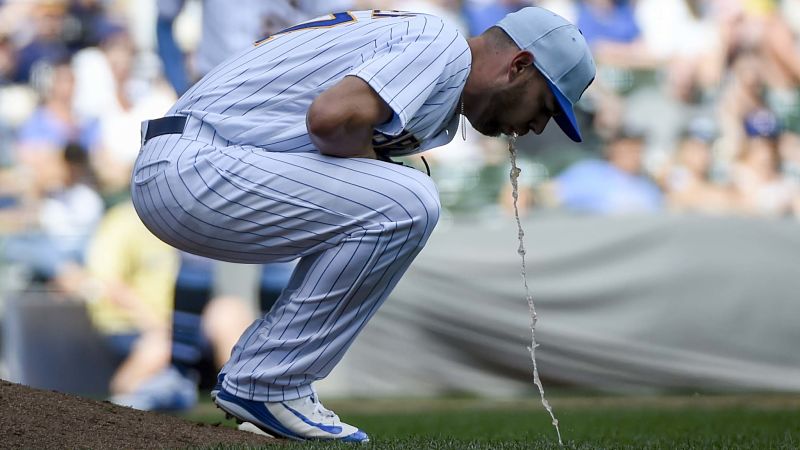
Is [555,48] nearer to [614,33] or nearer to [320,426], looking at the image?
[320,426]

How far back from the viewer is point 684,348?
7016mm

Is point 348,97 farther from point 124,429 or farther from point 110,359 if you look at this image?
point 110,359

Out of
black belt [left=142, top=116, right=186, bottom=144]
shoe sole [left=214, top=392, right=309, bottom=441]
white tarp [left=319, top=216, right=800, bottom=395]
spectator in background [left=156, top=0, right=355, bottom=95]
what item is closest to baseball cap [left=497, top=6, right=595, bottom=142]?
black belt [left=142, top=116, right=186, bottom=144]

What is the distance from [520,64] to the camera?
3164 mm

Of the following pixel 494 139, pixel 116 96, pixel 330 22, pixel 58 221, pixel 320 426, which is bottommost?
pixel 58 221

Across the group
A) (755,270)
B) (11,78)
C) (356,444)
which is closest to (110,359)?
(11,78)

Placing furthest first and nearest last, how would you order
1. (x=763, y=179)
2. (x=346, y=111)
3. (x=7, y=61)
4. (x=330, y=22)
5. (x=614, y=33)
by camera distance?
(x=7, y=61) < (x=614, y=33) < (x=763, y=179) < (x=330, y=22) < (x=346, y=111)

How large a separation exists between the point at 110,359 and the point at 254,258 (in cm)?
451

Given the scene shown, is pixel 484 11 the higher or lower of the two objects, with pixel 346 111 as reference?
lower

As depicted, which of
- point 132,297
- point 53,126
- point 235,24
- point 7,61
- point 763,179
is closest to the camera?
point 235,24

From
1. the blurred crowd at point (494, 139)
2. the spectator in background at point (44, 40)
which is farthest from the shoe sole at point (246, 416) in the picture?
the spectator in background at point (44, 40)

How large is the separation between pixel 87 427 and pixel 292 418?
1.90ft

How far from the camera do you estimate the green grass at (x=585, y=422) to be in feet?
12.0

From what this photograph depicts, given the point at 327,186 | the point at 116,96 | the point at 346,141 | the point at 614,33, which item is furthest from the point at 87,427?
the point at 614,33
